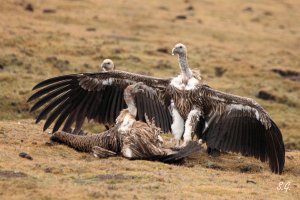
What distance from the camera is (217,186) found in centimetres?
1045

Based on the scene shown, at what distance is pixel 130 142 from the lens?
11.7m

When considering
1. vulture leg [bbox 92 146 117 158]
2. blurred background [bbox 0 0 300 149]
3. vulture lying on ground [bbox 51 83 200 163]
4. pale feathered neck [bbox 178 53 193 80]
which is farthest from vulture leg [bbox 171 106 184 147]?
blurred background [bbox 0 0 300 149]

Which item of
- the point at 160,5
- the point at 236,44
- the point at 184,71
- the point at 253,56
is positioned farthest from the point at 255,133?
the point at 160,5

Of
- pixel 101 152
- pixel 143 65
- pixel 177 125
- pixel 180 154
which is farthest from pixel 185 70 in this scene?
pixel 143 65

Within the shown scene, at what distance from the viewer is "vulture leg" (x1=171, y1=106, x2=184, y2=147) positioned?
499 inches

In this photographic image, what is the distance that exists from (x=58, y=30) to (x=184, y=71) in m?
16.0

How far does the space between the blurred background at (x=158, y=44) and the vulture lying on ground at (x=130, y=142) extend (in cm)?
626

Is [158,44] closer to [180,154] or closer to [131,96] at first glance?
[131,96]

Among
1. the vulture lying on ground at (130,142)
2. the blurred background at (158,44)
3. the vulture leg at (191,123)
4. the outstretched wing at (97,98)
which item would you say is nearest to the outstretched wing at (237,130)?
the vulture leg at (191,123)

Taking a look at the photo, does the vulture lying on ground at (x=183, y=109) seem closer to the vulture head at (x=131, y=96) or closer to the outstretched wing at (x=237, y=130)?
the outstretched wing at (x=237, y=130)

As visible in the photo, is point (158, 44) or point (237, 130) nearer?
point (237, 130)

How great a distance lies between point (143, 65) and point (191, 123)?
1224 centimetres

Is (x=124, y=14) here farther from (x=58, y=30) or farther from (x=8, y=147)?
(x=8, y=147)

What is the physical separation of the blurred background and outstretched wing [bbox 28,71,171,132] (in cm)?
531
